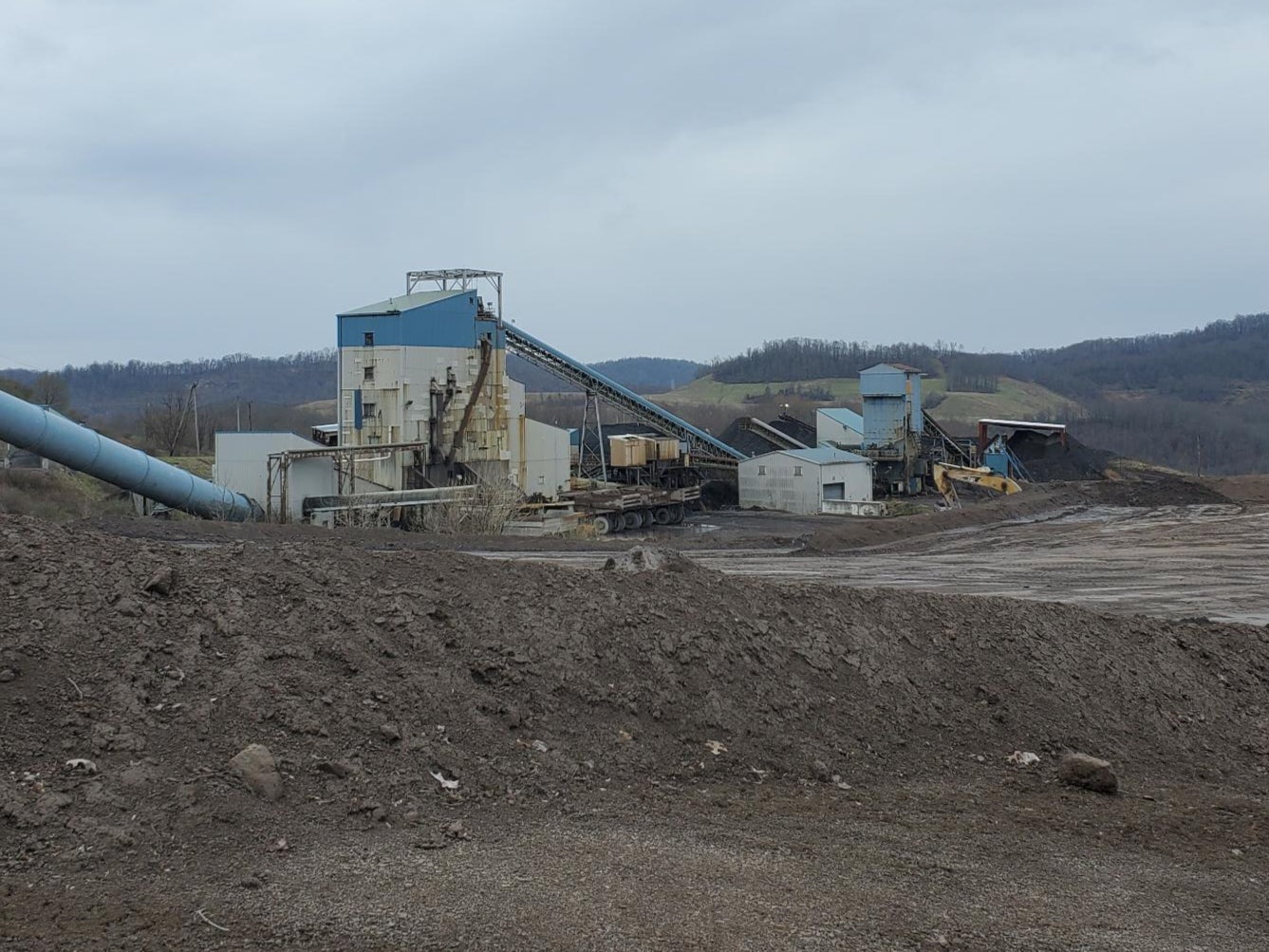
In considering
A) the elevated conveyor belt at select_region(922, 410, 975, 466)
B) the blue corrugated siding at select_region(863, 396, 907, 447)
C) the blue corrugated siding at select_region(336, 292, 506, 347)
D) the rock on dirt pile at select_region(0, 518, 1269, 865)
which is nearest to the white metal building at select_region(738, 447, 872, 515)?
the blue corrugated siding at select_region(863, 396, 907, 447)

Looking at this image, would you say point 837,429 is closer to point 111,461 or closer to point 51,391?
point 111,461

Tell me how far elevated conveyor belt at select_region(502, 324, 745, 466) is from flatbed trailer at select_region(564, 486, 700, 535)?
5354 millimetres

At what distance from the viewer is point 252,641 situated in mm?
9156

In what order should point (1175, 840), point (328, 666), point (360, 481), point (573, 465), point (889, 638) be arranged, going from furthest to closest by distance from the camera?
point (573, 465) → point (360, 481) → point (889, 638) → point (328, 666) → point (1175, 840)

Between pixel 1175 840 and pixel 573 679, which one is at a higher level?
pixel 573 679

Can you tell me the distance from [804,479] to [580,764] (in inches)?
1604

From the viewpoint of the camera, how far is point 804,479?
48.8m

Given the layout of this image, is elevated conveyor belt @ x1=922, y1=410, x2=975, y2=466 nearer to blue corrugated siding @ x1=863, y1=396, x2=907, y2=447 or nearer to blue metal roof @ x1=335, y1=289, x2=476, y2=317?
blue corrugated siding @ x1=863, y1=396, x2=907, y2=447

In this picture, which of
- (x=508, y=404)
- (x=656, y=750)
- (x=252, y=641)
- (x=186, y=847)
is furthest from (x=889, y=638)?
(x=508, y=404)

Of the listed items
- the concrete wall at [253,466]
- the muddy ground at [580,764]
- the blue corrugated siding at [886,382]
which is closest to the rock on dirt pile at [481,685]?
the muddy ground at [580,764]

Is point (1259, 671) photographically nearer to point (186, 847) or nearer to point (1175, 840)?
point (1175, 840)

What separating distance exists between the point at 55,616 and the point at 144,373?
Result: 18385cm

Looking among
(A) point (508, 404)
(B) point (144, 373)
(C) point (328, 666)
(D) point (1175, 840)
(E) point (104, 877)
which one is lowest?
(D) point (1175, 840)

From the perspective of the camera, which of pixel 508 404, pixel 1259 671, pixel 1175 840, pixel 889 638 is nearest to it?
pixel 1175 840
